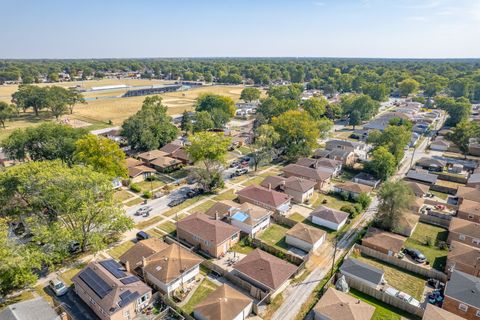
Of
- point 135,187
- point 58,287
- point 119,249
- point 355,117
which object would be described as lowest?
point 119,249

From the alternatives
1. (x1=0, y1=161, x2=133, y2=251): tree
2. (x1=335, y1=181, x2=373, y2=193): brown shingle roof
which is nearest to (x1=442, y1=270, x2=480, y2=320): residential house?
(x1=335, y1=181, x2=373, y2=193): brown shingle roof

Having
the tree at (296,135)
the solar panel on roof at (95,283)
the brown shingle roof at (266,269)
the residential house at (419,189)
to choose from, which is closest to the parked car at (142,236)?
the solar panel on roof at (95,283)

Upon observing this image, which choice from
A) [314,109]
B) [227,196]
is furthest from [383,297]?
[314,109]

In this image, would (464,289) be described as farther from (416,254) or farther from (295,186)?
(295,186)

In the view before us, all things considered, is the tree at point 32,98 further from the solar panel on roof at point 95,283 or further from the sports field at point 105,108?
the solar panel on roof at point 95,283

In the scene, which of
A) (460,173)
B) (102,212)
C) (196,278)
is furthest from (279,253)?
(460,173)

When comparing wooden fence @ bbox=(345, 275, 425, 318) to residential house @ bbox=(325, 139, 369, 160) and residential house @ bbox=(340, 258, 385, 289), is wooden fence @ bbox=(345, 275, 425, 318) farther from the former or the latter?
residential house @ bbox=(325, 139, 369, 160)
